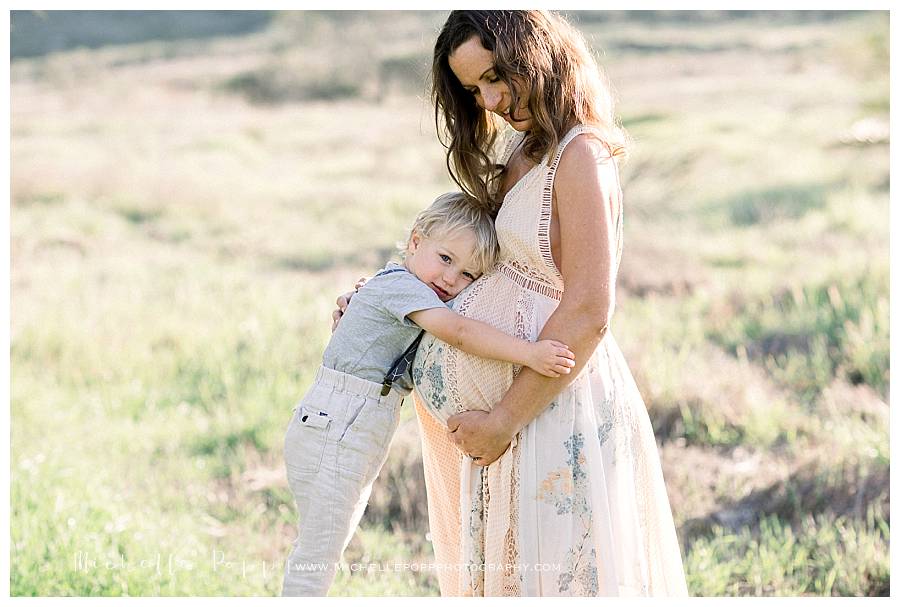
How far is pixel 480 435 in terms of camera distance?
248cm

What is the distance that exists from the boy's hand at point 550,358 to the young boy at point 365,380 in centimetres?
17

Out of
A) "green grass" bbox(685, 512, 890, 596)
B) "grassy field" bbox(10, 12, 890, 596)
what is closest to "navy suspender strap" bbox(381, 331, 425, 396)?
"grassy field" bbox(10, 12, 890, 596)

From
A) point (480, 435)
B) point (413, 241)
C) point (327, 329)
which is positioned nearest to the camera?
point (480, 435)

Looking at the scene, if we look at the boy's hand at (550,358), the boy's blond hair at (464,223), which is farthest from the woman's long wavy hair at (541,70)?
the boy's hand at (550,358)

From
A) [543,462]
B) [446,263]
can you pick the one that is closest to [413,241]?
[446,263]

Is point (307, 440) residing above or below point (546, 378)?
below

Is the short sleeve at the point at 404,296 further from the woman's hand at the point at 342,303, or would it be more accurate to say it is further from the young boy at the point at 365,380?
the woman's hand at the point at 342,303

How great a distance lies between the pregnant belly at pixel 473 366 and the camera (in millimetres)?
2547

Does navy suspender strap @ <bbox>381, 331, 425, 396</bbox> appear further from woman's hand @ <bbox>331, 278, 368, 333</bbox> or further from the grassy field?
the grassy field

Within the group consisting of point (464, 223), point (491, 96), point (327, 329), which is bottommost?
point (327, 329)

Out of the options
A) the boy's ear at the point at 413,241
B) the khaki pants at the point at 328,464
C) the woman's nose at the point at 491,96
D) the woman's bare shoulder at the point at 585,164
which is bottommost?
the khaki pants at the point at 328,464

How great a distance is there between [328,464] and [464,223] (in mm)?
732

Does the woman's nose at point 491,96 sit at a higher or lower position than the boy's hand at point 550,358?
higher

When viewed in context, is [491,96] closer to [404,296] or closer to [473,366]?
[404,296]
